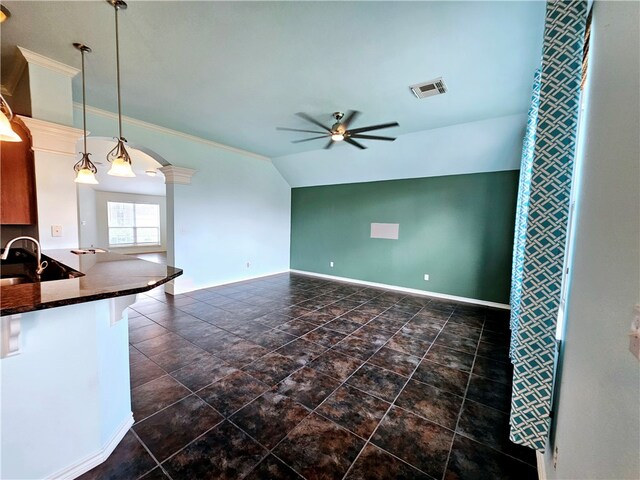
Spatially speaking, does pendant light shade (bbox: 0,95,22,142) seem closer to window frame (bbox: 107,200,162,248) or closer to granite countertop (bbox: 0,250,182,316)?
granite countertop (bbox: 0,250,182,316)

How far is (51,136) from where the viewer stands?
8.79ft

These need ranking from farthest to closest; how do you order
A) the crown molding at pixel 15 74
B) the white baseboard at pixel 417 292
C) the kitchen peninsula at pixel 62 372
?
the white baseboard at pixel 417 292, the crown molding at pixel 15 74, the kitchen peninsula at pixel 62 372

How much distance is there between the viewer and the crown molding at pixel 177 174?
15.1 feet

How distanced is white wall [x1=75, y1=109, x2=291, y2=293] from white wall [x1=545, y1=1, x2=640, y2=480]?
5.19m

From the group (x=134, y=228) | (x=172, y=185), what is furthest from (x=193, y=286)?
(x=134, y=228)

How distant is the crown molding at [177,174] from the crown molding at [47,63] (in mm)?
1880

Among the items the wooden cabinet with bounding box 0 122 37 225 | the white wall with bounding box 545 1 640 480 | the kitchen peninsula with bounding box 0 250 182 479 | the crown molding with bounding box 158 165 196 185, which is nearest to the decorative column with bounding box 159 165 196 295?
the crown molding with bounding box 158 165 196 185

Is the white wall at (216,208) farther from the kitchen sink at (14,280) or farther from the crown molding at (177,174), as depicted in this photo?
the kitchen sink at (14,280)

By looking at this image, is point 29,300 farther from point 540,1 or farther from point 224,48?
point 540,1

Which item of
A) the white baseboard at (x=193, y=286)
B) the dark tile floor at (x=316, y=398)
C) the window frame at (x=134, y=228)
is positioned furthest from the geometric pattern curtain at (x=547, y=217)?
the window frame at (x=134, y=228)

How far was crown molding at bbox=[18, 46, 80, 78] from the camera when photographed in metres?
2.50

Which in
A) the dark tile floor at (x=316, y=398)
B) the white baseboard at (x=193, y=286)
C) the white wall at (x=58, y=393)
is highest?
the white wall at (x=58, y=393)

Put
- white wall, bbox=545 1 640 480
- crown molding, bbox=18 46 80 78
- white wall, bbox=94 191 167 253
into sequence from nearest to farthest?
white wall, bbox=545 1 640 480 → crown molding, bbox=18 46 80 78 → white wall, bbox=94 191 167 253

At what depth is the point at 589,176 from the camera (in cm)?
114
